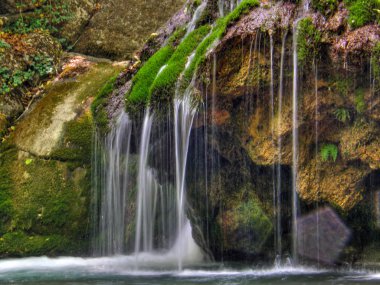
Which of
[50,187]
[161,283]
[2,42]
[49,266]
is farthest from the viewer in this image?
[2,42]

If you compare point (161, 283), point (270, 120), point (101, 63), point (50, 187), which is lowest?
point (161, 283)

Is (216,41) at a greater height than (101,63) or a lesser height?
lesser

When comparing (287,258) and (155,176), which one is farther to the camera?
(155,176)

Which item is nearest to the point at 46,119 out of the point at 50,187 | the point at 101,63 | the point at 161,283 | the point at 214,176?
the point at 50,187

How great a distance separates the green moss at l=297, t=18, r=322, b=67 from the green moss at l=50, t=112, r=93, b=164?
4254 mm

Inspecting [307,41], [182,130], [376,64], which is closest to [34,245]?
[182,130]

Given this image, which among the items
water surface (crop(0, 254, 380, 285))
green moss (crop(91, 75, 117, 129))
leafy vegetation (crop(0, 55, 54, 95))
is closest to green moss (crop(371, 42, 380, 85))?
water surface (crop(0, 254, 380, 285))

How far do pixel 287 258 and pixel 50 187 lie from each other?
13.5 feet

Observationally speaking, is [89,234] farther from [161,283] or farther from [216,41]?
[216,41]

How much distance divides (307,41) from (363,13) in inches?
27.9

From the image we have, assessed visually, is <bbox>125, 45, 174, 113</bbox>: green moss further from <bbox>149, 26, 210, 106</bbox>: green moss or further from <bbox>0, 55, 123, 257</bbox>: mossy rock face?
<bbox>0, 55, 123, 257</bbox>: mossy rock face

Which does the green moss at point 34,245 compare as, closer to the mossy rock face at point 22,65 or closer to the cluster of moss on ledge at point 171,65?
the mossy rock face at point 22,65

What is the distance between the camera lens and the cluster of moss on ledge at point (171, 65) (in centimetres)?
709

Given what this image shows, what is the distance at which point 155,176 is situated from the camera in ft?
26.7
